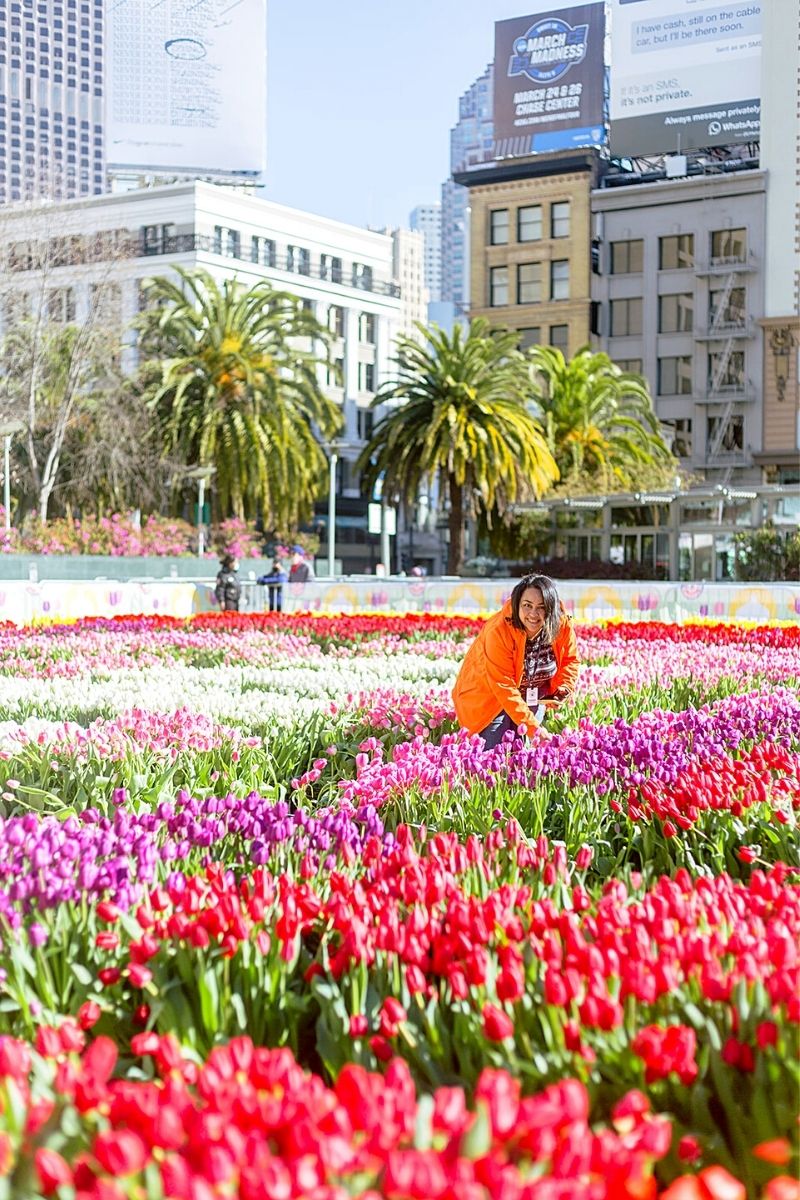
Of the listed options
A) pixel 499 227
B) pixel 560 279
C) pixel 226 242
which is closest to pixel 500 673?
pixel 560 279

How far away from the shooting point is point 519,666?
7148 millimetres

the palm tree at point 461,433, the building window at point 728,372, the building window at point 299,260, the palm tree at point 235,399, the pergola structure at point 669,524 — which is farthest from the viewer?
the building window at point 299,260

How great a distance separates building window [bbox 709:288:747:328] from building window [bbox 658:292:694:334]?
1421 mm

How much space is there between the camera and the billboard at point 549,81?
232ft

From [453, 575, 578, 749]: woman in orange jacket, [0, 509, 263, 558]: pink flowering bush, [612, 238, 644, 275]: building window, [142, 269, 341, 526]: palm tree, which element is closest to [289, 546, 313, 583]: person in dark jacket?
A: [0, 509, 263, 558]: pink flowering bush

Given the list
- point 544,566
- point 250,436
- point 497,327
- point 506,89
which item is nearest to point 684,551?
point 544,566

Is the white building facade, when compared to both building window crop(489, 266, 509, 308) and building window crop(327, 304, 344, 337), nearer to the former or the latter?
building window crop(327, 304, 344, 337)

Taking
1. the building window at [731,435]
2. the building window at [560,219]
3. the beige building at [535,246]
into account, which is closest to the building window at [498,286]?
the beige building at [535,246]

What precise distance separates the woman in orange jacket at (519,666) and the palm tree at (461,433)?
32347 millimetres

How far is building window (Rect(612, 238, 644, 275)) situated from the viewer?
6619cm

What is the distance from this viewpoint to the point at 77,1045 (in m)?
2.74

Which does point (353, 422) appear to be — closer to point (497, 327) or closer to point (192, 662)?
point (497, 327)

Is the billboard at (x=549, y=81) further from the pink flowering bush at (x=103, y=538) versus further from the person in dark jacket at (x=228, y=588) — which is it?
the person in dark jacket at (x=228, y=588)

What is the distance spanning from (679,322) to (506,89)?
1760 centimetres
